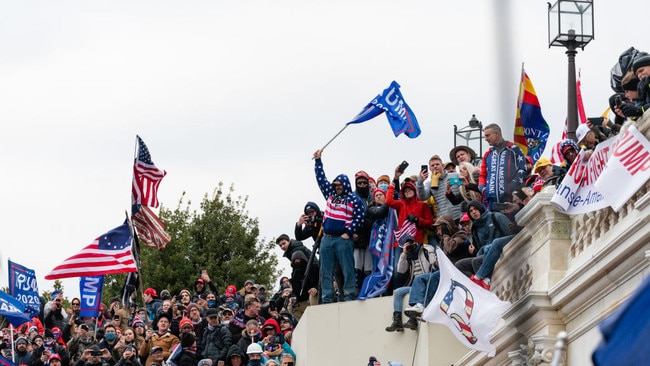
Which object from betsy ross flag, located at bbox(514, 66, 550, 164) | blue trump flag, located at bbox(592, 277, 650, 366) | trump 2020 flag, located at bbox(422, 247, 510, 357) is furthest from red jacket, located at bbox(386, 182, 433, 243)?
blue trump flag, located at bbox(592, 277, 650, 366)

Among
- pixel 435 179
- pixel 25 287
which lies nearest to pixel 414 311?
A: pixel 435 179

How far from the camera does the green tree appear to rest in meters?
48.2

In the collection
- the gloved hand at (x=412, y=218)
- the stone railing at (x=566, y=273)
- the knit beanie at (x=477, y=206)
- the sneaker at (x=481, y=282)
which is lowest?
the stone railing at (x=566, y=273)

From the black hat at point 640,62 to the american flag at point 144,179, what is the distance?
16.6m

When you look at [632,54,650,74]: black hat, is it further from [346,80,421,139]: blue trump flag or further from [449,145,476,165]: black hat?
[346,80,421,139]: blue trump flag

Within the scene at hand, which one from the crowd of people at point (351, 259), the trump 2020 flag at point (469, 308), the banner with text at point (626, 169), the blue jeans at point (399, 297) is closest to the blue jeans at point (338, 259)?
the crowd of people at point (351, 259)

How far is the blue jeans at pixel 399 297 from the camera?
72.7ft

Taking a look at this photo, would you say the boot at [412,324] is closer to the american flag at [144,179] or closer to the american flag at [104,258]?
the american flag at [104,258]

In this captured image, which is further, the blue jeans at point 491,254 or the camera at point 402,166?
the camera at point 402,166

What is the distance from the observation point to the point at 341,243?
76.4 feet

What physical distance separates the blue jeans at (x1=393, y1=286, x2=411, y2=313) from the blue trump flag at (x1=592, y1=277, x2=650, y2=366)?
50.0 feet

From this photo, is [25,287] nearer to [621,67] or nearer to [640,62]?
[621,67]

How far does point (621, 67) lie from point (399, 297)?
6.79 meters

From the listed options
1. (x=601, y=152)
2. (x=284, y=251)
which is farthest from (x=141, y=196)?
(x=601, y=152)
